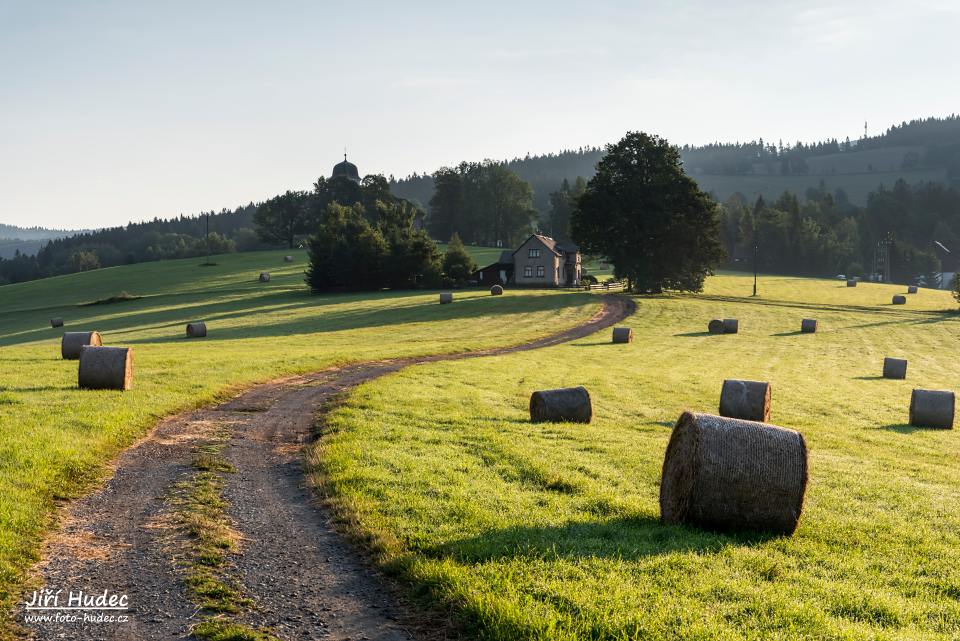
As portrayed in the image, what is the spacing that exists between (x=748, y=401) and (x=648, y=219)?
189 ft

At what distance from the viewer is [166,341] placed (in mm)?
48156

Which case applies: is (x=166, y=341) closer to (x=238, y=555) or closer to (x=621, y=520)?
(x=238, y=555)

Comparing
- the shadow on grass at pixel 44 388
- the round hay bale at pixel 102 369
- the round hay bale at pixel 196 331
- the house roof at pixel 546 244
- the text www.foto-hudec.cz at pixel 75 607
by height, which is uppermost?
the house roof at pixel 546 244

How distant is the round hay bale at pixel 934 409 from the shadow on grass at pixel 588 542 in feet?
53.5

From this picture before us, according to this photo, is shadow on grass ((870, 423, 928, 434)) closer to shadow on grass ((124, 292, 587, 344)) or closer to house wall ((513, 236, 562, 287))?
shadow on grass ((124, 292, 587, 344))

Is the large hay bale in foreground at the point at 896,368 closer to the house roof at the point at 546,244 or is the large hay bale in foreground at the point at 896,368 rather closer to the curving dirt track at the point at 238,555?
the curving dirt track at the point at 238,555

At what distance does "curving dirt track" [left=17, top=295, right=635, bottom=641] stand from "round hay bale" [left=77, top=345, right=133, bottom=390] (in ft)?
17.3

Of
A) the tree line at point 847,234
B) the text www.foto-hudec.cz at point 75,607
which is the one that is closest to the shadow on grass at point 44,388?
the text www.foto-hudec.cz at point 75,607

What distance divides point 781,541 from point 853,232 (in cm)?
18031

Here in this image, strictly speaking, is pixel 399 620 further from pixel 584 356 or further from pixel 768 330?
pixel 768 330

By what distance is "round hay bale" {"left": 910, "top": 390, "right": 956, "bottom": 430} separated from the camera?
74.5ft

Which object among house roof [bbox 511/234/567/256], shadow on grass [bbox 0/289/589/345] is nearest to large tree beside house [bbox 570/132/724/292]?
shadow on grass [bbox 0/289/589/345]

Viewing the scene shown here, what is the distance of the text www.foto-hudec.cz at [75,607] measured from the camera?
772 cm

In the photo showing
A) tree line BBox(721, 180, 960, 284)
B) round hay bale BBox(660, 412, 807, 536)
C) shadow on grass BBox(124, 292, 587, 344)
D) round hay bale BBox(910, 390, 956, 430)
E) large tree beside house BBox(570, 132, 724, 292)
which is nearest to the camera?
round hay bale BBox(660, 412, 807, 536)
